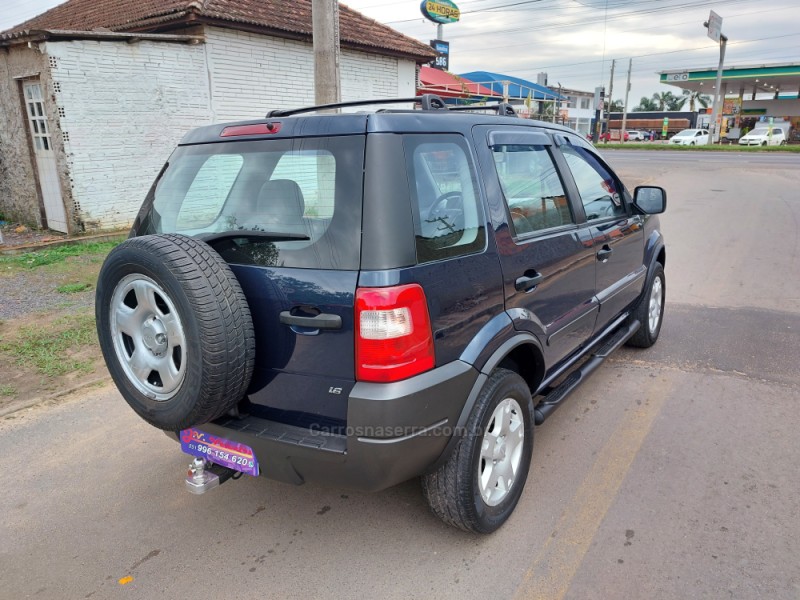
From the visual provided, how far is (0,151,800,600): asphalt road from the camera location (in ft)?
8.20

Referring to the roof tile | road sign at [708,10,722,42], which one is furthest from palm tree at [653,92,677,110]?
the roof tile

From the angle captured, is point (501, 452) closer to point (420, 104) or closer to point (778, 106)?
point (420, 104)

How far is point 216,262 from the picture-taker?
230cm

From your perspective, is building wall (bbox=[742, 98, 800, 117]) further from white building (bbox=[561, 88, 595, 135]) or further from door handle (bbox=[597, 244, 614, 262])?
door handle (bbox=[597, 244, 614, 262])

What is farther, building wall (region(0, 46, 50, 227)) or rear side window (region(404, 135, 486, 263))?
building wall (region(0, 46, 50, 227))

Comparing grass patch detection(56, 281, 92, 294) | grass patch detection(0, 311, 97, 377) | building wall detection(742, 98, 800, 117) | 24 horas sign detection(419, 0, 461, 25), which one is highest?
24 horas sign detection(419, 0, 461, 25)

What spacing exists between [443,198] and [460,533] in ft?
5.16

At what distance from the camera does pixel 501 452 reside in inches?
110

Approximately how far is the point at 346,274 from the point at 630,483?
203 cm

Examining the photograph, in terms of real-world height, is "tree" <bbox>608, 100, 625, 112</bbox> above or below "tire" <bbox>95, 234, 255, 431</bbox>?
above

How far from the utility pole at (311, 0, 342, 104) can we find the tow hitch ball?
554 cm

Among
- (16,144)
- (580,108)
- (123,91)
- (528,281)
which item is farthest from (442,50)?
(580,108)

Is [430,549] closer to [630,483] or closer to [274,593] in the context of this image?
[274,593]

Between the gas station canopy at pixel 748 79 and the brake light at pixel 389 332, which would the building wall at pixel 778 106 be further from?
the brake light at pixel 389 332
